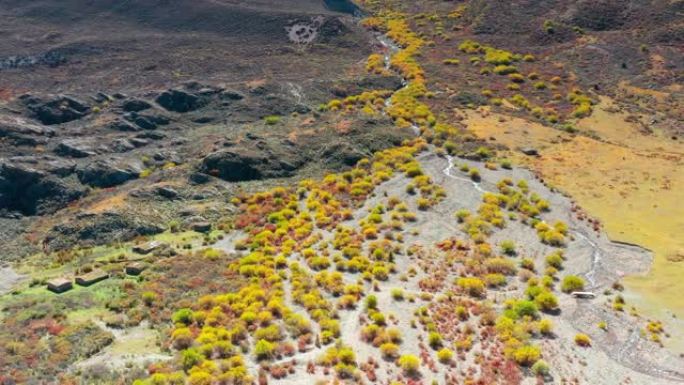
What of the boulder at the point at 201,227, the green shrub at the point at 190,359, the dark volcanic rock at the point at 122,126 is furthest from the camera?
the dark volcanic rock at the point at 122,126

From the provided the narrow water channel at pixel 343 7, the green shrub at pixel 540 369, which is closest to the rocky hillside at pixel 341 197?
the green shrub at pixel 540 369

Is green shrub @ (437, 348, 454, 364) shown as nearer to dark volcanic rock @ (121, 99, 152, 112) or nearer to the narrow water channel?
dark volcanic rock @ (121, 99, 152, 112)

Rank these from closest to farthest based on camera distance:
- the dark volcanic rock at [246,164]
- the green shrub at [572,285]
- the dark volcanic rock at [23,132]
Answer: the green shrub at [572,285]
the dark volcanic rock at [246,164]
the dark volcanic rock at [23,132]

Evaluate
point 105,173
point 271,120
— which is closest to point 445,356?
point 105,173

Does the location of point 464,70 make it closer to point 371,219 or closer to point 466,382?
point 371,219

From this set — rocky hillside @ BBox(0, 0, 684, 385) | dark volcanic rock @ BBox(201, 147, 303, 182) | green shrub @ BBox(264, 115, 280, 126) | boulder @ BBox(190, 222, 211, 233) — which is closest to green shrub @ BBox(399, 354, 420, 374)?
rocky hillside @ BBox(0, 0, 684, 385)

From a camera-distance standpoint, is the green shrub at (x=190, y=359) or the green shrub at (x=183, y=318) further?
the green shrub at (x=183, y=318)

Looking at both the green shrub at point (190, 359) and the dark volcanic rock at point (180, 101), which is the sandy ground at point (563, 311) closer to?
the green shrub at point (190, 359)
